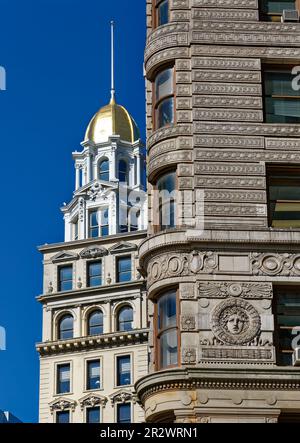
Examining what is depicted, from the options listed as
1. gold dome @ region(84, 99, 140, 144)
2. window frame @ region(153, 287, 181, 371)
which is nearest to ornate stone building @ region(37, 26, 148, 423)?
gold dome @ region(84, 99, 140, 144)

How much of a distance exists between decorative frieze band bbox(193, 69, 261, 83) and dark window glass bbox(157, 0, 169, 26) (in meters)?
2.90

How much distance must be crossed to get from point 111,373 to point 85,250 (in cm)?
1169

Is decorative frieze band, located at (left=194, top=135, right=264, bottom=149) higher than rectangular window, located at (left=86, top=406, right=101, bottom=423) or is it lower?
higher

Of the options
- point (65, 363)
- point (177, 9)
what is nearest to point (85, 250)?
point (65, 363)

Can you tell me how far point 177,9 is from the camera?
126 feet

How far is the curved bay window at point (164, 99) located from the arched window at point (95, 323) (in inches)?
2425

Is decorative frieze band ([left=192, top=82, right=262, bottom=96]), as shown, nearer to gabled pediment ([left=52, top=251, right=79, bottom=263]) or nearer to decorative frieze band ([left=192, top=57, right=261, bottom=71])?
decorative frieze band ([left=192, top=57, right=261, bottom=71])

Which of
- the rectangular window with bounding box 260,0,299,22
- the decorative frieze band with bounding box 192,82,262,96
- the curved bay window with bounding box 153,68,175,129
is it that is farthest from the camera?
the rectangular window with bounding box 260,0,299,22

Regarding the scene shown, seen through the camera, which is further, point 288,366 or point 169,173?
point 169,173

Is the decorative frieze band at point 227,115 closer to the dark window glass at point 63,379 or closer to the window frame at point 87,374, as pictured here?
the window frame at point 87,374

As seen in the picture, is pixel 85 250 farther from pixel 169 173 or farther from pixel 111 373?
pixel 169 173

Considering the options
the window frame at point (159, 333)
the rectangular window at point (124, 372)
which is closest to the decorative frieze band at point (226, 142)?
the window frame at point (159, 333)

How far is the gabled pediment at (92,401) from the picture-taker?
94.9 m

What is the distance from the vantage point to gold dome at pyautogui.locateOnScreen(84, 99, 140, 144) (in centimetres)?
12469
